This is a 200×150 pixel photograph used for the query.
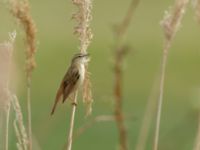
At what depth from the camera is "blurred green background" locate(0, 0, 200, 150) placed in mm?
9791

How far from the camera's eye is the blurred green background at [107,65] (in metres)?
9.79

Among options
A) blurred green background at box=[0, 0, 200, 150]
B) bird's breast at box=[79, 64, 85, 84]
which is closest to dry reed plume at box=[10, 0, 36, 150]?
bird's breast at box=[79, 64, 85, 84]

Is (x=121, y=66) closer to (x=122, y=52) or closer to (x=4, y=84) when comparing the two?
(x=122, y=52)

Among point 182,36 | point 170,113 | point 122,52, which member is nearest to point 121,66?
point 122,52

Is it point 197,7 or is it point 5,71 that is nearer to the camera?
point 5,71

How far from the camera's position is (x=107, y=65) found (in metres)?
8.86

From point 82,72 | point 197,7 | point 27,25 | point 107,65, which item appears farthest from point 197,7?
point 107,65

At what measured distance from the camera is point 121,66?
2.57 m

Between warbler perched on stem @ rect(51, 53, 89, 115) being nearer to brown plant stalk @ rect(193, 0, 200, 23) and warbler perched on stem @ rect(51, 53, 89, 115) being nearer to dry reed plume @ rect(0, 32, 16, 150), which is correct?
dry reed plume @ rect(0, 32, 16, 150)

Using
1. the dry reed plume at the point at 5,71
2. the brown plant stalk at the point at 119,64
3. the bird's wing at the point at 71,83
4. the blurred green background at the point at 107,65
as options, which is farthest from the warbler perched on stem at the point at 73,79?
the blurred green background at the point at 107,65

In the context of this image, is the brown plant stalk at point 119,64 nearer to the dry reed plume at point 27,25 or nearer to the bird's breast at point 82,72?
the dry reed plume at point 27,25

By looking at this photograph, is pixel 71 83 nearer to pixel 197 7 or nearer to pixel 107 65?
pixel 197 7

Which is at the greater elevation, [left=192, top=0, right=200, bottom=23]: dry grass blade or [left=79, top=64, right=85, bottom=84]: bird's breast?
[left=192, top=0, right=200, bottom=23]: dry grass blade

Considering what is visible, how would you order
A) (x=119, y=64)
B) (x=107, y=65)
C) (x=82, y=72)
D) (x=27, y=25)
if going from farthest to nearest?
(x=107, y=65), (x=82, y=72), (x=27, y=25), (x=119, y=64)
